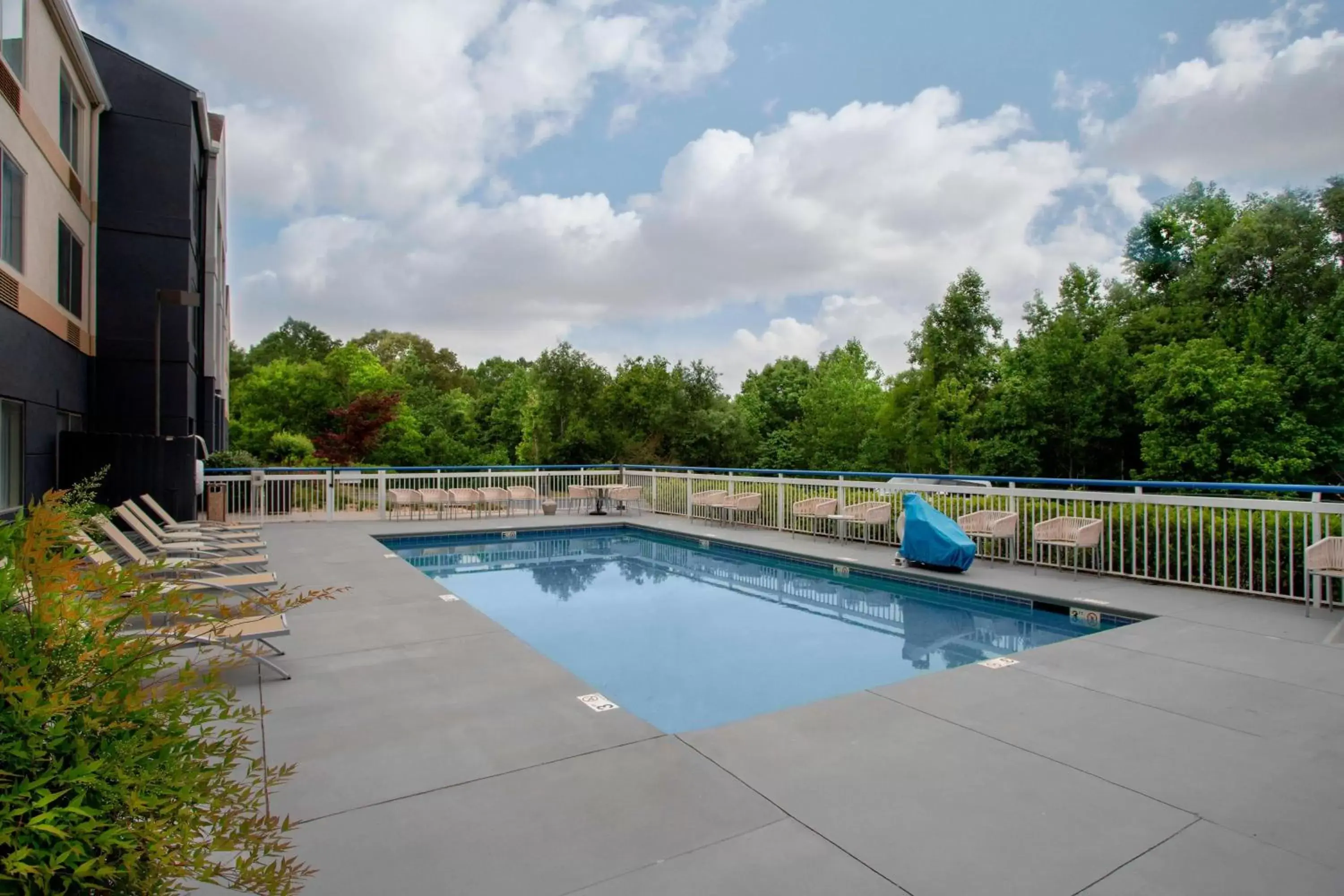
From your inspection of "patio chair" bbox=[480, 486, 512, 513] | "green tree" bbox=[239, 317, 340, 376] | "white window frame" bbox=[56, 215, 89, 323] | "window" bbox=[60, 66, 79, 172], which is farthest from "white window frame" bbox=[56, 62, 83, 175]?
"green tree" bbox=[239, 317, 340, 376]

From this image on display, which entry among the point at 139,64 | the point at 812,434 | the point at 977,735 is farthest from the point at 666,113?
the point at 812,434

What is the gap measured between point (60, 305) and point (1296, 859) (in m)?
12.0

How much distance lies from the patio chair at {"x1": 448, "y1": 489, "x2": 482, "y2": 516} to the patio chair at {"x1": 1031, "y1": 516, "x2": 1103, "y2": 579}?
9689mm

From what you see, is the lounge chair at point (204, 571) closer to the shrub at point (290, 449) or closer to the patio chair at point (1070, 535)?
the patio chair at point (1070, 535)

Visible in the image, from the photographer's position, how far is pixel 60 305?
29.2 feet

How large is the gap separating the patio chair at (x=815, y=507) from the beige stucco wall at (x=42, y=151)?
368 inches

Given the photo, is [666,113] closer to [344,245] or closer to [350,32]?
[350,32]

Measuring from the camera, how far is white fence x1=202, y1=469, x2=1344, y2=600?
21.5 ft

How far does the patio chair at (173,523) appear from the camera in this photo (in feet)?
29.6

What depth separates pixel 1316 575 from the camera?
5977 mm

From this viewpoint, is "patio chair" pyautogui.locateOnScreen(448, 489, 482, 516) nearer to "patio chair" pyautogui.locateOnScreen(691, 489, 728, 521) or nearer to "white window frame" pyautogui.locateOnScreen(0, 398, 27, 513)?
"patio chair" pyautogui.locateOnScreen(691, 489, 728, 521)

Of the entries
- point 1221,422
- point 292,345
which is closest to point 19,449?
point 1221,422

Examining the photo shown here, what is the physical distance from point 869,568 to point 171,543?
775 centimetres

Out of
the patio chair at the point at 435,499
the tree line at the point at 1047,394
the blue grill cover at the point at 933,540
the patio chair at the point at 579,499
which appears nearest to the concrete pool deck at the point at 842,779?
the blue grill cover at the point at 933,540
